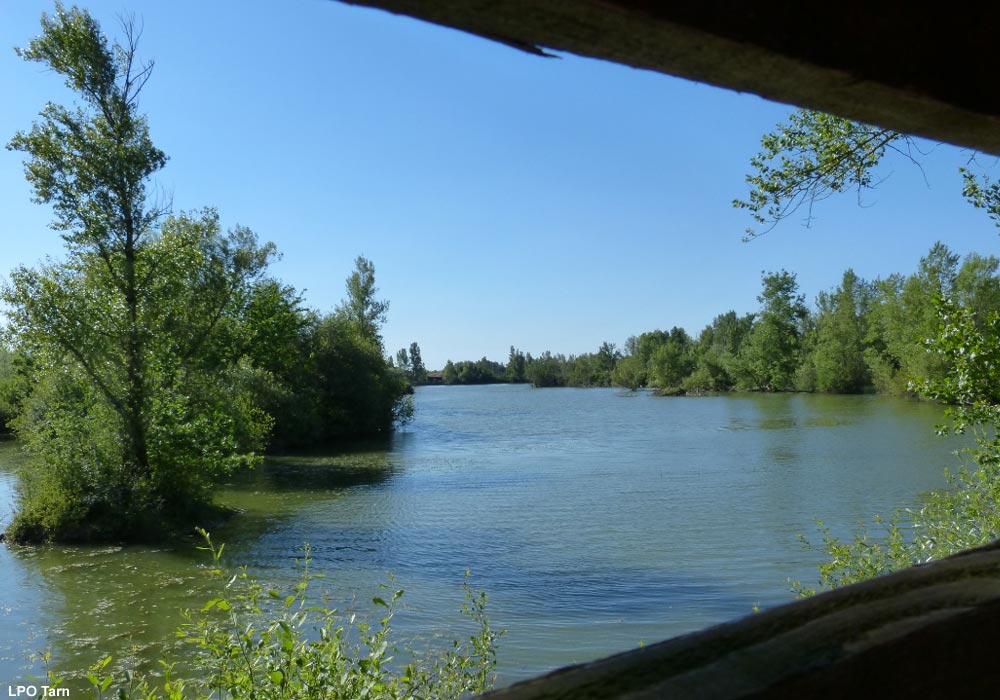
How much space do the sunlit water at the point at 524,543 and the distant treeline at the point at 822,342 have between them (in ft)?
88.4

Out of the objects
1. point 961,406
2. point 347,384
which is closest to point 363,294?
point 347,384

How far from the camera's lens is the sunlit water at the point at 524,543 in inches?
379

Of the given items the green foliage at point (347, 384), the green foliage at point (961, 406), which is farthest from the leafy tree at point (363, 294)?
the green foliage at point (961, 406)

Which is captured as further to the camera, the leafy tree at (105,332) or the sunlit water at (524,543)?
the leafy tree at (105,332)

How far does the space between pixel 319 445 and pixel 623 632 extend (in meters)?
30.5

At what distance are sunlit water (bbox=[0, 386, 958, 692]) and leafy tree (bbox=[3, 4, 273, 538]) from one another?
143 cm

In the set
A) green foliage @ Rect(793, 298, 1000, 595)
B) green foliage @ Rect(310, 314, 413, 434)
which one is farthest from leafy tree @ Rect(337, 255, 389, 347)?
green foliage @ Rect(793, 298, 1000, 595)

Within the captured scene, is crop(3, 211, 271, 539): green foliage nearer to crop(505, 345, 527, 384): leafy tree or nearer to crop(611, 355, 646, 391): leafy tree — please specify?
crop(611, 355, 646, 391): leafy tree

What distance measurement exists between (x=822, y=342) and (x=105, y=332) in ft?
244

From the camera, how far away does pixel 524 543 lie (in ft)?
47.8

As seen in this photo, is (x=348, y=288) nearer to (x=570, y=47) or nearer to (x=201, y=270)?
(x=201, y=270)

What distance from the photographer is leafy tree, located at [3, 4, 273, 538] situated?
15438 mm

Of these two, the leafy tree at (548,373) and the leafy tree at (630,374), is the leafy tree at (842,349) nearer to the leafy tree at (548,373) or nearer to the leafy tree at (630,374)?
the leafy tree at (630,374)

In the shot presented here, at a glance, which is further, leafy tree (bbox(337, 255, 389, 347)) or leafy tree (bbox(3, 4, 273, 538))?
leafy tree (bbox(337, 255, 389, 347))
